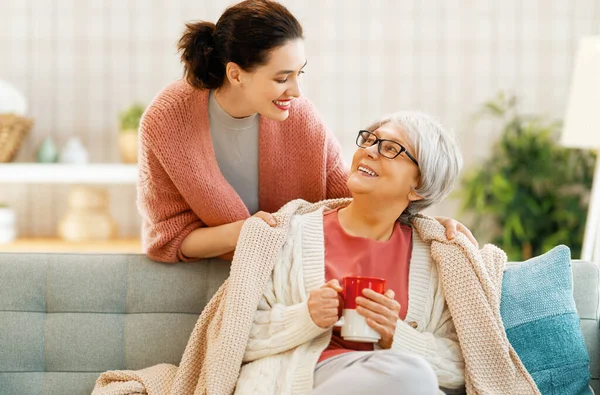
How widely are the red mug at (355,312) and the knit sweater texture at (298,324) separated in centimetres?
15

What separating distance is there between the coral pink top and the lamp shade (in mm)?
1363

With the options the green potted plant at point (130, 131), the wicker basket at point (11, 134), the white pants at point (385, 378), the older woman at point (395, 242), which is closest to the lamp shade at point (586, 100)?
the older woman at point (395, 242)

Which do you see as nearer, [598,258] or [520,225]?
[598,258]

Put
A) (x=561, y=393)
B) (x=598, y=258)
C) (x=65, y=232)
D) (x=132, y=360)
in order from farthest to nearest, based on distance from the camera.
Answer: (x=65, y=232) < (x=598, y=258) < (x=132, y=360) < (x=561, y=393)

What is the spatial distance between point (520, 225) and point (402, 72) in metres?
1.04

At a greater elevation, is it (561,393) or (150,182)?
(150,182)

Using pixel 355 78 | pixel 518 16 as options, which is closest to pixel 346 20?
pixel 355 78

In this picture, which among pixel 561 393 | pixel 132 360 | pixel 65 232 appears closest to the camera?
pixel 561 393

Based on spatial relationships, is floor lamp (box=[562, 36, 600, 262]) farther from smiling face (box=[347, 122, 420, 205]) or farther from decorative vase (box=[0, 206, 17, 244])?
decorative vase (box=[0, 206, 17, 244])

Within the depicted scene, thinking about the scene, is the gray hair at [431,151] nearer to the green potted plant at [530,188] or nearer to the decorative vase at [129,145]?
the green potted plant at [530,188]

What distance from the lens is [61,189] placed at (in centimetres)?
429

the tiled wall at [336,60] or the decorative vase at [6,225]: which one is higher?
the tiled wall at [336,60]

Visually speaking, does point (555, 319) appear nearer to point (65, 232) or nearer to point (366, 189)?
point (366, 189)

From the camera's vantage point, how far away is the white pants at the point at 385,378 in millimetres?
1691
